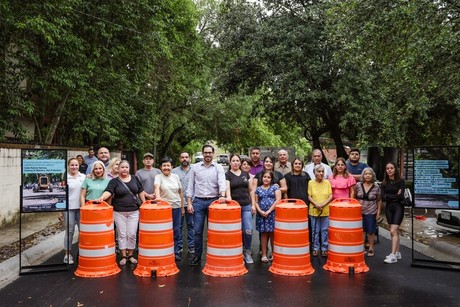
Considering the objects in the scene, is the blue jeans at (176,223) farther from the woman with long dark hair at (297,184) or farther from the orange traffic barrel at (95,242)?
the woman with long dark hair at (297,184)

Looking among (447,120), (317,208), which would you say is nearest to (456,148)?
(317,208)

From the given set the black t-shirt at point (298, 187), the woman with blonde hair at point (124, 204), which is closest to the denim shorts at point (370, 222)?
the black t-shirt at point (298, 187)

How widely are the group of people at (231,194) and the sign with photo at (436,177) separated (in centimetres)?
42

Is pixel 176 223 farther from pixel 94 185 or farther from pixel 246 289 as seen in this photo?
pixel 246 289

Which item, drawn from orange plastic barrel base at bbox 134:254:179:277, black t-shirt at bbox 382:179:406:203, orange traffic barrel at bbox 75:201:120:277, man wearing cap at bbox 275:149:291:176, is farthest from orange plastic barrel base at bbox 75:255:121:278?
black t-shirt at bbox 382:179:406:203

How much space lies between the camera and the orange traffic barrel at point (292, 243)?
652 centimetres

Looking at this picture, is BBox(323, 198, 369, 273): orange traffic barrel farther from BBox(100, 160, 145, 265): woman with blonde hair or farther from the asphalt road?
BBox(100, 160, 145, 265): woman with blonde hair

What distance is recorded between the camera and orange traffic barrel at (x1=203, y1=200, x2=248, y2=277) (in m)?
6.43

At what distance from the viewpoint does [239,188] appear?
7.21 m

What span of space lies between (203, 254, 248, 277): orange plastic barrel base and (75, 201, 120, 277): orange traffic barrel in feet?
5.08

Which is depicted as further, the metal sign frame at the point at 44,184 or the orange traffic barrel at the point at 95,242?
the metal sign frame at the point at 44,184

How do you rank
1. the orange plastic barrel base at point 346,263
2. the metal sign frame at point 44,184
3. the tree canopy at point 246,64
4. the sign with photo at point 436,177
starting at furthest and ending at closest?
the tree canopy at point 246,64 → the sign with photo at point 436,177 → the metal sign frame at point 44,184 → the orange plastic barrel base at point 346,263

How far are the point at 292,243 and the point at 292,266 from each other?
0.36 m

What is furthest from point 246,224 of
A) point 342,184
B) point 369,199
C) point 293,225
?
point 369,199
